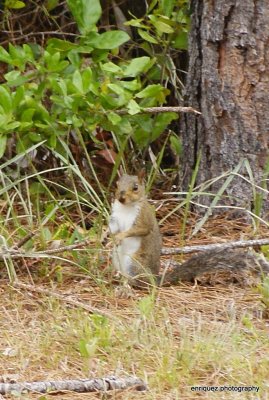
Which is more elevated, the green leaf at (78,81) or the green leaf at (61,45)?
the green leaf at (61,45)

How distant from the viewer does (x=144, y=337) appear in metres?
4.04

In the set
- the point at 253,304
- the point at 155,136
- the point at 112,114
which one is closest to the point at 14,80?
the point at 112,114

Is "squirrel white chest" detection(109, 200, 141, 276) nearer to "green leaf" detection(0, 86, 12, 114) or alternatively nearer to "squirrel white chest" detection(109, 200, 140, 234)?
"squirrel white chest" detection(109, 200, 140, 234)

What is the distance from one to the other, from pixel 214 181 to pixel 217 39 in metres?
0.75

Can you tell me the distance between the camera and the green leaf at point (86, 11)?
5.57 m

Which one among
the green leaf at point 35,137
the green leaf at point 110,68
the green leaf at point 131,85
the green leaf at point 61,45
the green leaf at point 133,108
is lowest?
the green leaf at point 35,137

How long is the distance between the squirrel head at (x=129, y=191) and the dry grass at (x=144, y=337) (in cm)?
41

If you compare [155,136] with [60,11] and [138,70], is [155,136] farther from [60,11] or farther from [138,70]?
[60,11]

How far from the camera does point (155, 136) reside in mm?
5953

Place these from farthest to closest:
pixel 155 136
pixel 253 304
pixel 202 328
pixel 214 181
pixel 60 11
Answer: pixel 60 11, pixel 155 136, pixel 214 181, pixel 253 304, pixel 202 328

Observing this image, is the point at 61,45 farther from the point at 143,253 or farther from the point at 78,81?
the point at 143,253

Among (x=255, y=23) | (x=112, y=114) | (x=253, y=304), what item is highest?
(x=255, y=23)

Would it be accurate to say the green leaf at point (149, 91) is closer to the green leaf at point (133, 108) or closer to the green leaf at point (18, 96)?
the green leaf at point (133, 108)

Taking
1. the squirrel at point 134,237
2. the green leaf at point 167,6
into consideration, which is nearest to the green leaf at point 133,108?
the squirrel at point 134,237
